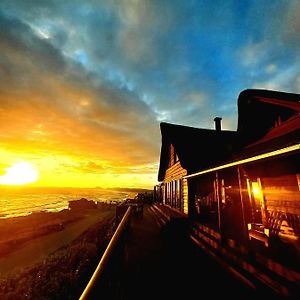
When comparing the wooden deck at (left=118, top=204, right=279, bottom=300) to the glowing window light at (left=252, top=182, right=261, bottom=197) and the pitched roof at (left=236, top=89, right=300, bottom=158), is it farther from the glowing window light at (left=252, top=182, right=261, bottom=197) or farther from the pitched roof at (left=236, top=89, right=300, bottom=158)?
the glowing window light at (left=252, top=182, right=261, bottom=197)

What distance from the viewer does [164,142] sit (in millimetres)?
18453

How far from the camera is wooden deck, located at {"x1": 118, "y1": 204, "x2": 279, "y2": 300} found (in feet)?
13.3

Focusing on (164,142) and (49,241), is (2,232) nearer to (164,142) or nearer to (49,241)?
(49,241)

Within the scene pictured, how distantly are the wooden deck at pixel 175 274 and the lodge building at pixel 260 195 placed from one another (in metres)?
0.36

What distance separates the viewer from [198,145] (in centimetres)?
1249

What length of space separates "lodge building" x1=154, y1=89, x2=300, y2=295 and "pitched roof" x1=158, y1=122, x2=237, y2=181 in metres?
0.07

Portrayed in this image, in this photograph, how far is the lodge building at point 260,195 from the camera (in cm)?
422

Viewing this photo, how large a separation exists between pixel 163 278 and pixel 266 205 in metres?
5.10

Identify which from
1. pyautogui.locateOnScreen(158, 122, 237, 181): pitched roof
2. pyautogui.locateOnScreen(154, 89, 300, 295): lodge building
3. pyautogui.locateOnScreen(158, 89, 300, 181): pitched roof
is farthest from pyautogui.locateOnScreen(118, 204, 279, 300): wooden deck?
pyautogui.locateOnScreen(158, 122, 237, 181): pitched roof

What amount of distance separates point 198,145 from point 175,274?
8.68 m

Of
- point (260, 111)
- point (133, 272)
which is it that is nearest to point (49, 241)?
point (133, 272)

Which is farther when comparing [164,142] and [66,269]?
[164,142]

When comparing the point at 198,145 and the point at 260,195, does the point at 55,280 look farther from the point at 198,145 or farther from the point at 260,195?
the point at 198,145

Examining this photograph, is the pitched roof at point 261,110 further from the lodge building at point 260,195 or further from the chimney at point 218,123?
the chimney at point 218,123
